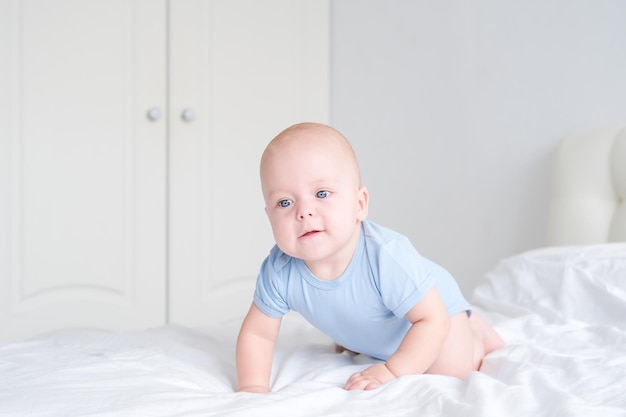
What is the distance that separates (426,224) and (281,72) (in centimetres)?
83

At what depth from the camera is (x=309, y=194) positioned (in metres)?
0.99

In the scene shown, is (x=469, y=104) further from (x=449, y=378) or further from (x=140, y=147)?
(x=449, y=378)

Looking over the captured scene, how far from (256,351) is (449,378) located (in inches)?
11.8

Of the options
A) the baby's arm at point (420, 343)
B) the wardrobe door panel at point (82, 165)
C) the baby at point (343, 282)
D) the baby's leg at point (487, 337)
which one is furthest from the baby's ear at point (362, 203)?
the wardrobe door panel at point (82, 165)

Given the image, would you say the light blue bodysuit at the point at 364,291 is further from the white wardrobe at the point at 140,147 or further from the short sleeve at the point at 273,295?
the white wardrobe at the point at 140,147

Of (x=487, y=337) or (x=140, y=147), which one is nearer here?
(x=487, y=337)

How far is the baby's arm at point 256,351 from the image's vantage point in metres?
1.02

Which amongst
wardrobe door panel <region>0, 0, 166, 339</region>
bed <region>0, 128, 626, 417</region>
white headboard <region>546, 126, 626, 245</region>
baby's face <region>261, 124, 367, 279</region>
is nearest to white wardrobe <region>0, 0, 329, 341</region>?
wardrobe door panel <region>0, 0, 166, 339</region>

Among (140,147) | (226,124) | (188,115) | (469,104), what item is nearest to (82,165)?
(140,147)

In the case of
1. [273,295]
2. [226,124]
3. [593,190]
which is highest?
[226,124]

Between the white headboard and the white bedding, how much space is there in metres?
0.27

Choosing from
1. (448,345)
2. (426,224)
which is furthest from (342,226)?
(426,224)

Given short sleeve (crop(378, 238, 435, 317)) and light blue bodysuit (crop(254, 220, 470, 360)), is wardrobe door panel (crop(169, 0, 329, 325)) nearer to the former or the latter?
light blue bodysuit (crop(254, 220, 470, 360))

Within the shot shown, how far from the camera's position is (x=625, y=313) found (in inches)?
50.8
